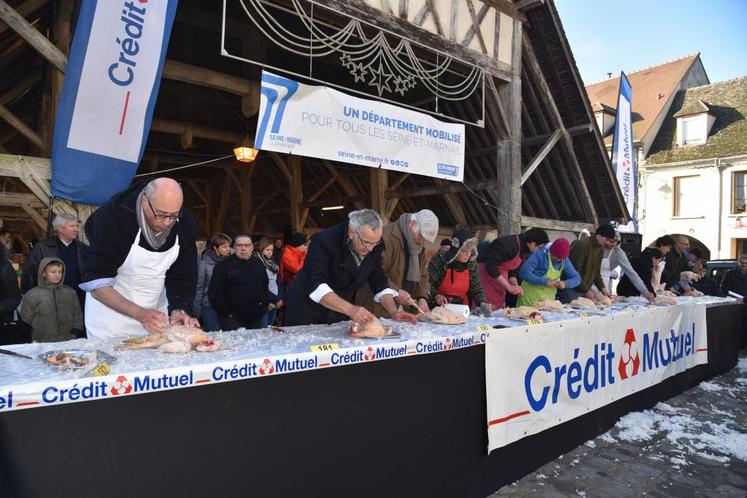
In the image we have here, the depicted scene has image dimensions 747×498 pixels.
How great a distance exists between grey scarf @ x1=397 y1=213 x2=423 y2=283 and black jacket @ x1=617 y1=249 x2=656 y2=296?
14.0 ft

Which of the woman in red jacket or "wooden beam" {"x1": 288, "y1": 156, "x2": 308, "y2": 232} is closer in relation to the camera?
the woman in red jacket

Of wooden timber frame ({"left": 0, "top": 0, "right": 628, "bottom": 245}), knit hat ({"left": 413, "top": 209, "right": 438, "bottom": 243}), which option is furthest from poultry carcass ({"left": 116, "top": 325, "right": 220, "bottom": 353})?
wooden timber frame ({"left": 0, "top": 0, "right": 628, "bottom": 245})

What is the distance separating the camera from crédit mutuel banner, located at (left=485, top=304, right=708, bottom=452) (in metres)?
3.10

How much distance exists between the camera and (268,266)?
6.16m

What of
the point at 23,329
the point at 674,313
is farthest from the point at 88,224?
the point at 674,313

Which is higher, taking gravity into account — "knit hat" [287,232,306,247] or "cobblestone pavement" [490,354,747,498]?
"knit hat" [287,232,306,247]

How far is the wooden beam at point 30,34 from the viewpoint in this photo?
14.8 feet

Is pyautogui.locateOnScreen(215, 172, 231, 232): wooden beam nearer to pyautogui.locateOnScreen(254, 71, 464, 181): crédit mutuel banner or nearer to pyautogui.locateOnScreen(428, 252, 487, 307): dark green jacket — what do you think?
pyautogui.locateOnScreen(254, 71, 464, 181): crédit mutuel banner

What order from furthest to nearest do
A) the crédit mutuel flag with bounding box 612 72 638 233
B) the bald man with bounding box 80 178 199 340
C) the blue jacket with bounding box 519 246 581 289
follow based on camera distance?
the crédit mutuel flag with bounding box 612 72 638 233 < the blue jacket with bounding box 519 246 581 289 < the bald man with bounding box 80 178 199 340

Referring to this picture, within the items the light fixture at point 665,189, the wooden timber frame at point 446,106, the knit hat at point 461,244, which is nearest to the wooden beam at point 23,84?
the wooden timber frame at point 446,106

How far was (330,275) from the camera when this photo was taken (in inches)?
130

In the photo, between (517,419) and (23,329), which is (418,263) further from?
(23,329)

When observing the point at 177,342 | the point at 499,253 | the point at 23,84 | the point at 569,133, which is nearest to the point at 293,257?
the point at 499,253

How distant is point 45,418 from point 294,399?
91cm
